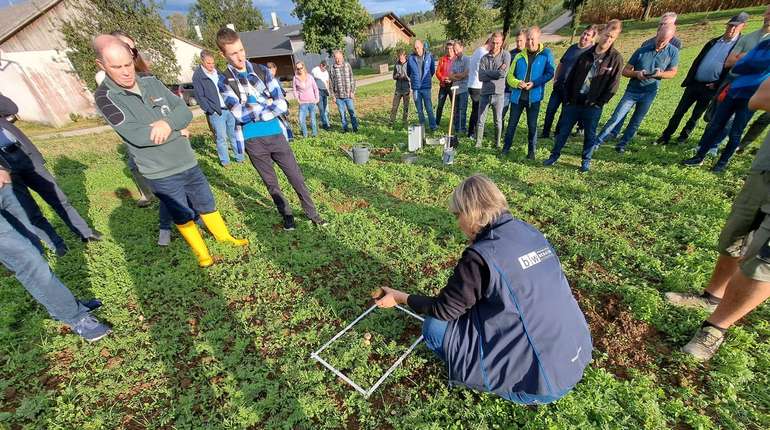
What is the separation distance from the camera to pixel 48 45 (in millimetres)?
16047

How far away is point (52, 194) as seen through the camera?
4160mm

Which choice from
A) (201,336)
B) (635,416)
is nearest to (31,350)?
(201,336)

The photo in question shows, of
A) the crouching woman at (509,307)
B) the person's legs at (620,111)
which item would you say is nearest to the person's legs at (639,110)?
the person's legs at (620,111)

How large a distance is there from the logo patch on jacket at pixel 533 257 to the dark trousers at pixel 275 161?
320 centimetres

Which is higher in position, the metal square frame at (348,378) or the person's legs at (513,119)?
the person's legs at (513,119)

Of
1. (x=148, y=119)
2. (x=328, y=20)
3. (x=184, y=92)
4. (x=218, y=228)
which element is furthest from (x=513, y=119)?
(x=328, y=20)

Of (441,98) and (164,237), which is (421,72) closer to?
(441,98)

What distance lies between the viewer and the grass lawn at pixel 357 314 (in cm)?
226

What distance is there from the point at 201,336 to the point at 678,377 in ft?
12.9

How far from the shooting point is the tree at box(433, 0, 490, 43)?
98.0 feet

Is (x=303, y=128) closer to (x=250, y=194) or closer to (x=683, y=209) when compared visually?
(x=250, y=194)

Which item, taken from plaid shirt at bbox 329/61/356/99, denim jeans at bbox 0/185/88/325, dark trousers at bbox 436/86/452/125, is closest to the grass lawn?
denim jeans at bbox 0/185/88/325

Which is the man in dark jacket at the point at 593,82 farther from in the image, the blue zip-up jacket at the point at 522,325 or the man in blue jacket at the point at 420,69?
the blue zip-up jacket at the point at 522,325

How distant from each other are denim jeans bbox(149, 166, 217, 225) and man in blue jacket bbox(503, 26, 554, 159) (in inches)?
208
